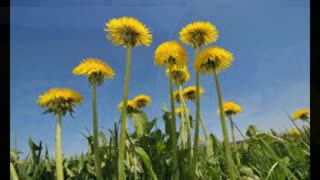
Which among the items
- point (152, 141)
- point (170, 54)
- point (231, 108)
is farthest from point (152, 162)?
point (231, 108)

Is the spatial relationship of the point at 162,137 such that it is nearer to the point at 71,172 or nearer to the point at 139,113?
the point at 139,113

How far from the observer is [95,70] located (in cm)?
86

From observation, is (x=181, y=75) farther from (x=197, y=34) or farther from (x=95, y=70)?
(x=95, y=70)

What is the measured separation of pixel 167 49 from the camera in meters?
0.99

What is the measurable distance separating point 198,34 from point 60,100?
390 mm

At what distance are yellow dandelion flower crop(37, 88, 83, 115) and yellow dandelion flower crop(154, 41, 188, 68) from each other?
244 mm

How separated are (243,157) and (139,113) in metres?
0.47

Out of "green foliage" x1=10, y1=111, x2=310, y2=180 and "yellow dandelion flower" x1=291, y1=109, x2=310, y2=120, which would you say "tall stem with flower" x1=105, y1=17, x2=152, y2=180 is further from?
"yellow dandelion flower" x1=291, y1=109, x2=310, y2=120

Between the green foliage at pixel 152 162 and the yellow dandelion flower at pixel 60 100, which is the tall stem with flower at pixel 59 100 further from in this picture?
the green foliage at pixel 152 162

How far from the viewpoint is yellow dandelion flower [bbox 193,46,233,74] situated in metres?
0.94

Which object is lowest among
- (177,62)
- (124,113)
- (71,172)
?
(71,172)

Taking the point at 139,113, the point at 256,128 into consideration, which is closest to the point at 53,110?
the point at 139,113

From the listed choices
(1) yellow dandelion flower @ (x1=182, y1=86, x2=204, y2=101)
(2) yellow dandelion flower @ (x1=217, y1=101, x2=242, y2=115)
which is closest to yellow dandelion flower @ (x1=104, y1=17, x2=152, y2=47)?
(1) yellow dandelion flower @ (x1=182, y1=86, x2=204, y2=101)

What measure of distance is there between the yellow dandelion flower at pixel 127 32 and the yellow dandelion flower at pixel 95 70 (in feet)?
0.18
